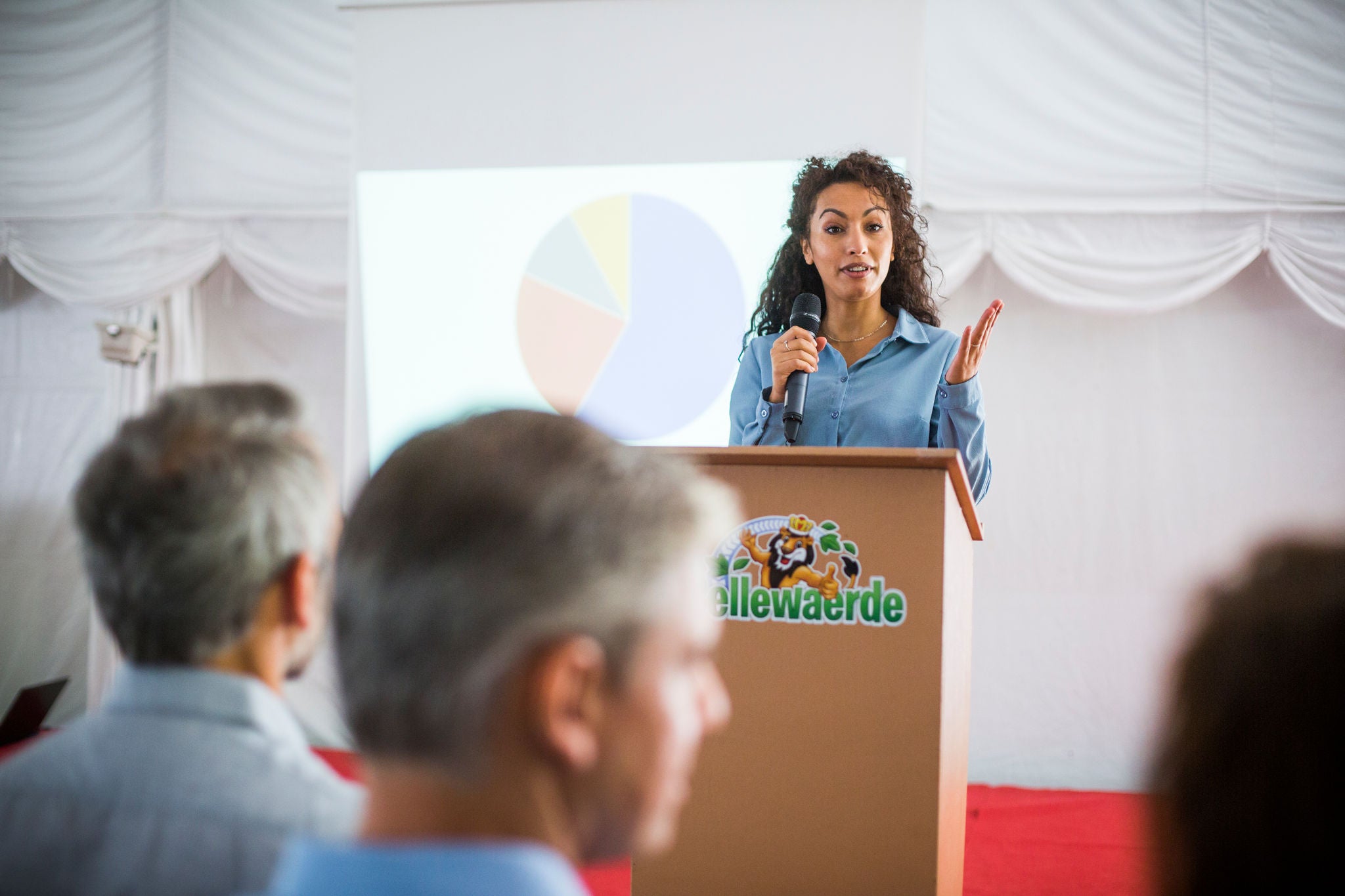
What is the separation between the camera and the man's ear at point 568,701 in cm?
58

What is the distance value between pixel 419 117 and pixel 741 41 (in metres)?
1.32

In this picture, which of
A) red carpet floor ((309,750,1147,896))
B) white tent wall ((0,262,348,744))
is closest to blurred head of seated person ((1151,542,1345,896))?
red carpet floor ((309,750,1147,896))

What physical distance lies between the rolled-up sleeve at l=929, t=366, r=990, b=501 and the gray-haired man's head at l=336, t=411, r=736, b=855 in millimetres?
1602

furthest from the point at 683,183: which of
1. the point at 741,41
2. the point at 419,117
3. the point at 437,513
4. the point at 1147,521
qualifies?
the point at 437,513

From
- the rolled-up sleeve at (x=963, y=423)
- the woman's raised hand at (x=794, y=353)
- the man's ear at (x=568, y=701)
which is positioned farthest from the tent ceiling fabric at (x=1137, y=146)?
the man's ear at (x=568, y=701)

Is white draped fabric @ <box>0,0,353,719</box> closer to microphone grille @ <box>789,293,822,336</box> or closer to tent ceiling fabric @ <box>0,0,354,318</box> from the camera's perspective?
tent ceiling fabric @ <box>0,0,354,318</box>

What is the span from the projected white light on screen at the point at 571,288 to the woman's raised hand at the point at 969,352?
1.91 meters

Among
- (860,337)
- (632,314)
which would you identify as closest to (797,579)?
(860,337)

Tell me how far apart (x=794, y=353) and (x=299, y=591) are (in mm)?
1261

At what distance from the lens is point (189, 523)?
901 mm

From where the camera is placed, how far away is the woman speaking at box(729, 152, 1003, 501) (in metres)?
2.15

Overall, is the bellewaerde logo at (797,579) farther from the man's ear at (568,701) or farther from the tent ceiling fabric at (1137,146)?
the tent ceiling fabric at (1137,146)

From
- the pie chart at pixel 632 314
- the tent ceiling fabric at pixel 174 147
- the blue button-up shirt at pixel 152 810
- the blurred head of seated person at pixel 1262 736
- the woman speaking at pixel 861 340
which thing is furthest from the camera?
the tent ceiling fabric at pixel 174 147

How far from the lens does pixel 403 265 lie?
430 centimetres
